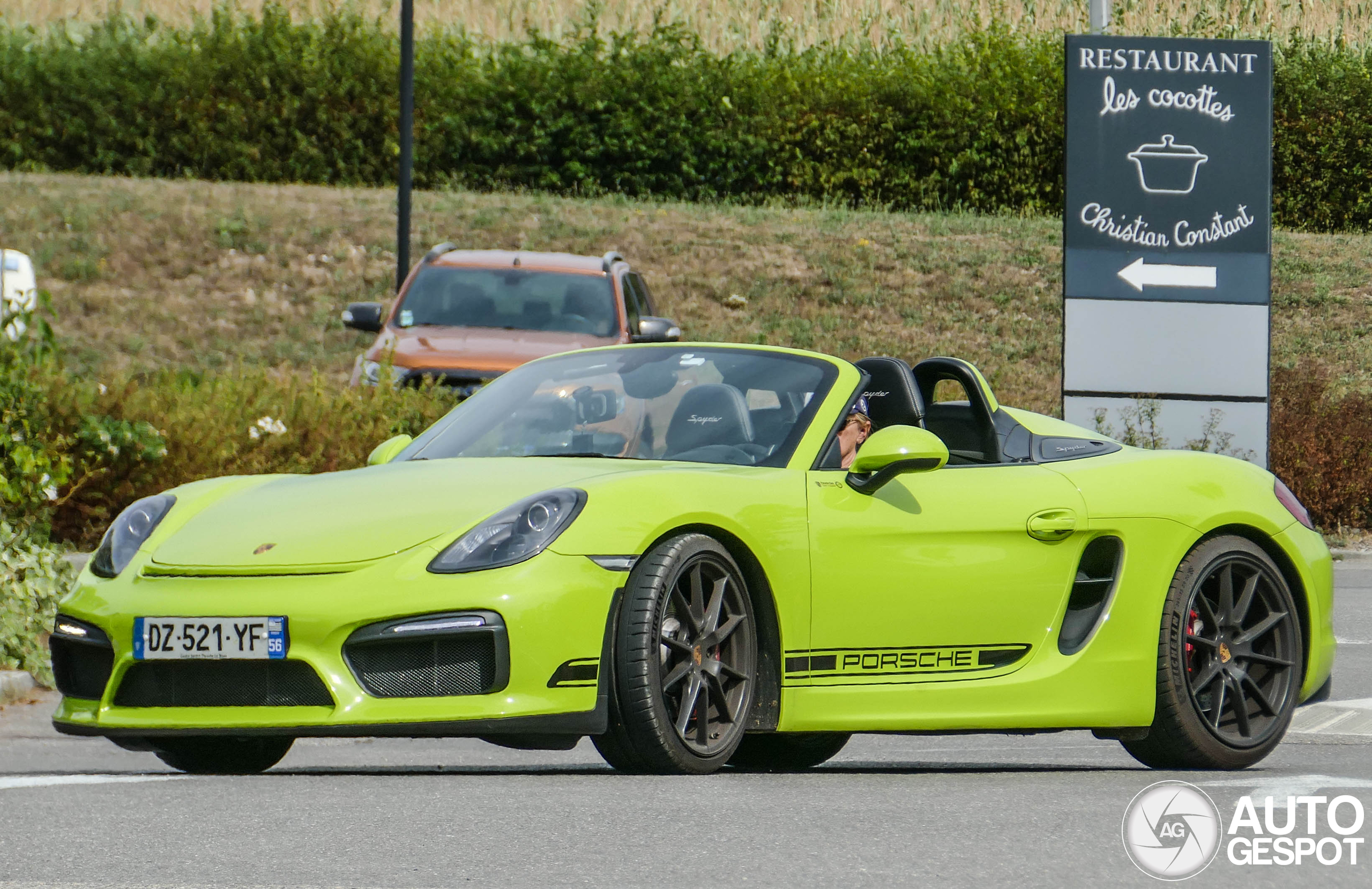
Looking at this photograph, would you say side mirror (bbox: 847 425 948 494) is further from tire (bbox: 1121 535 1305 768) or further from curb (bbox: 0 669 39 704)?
curb (bbox: 0 669 39 704)

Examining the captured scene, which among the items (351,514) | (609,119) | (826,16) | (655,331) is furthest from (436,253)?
(826,16)

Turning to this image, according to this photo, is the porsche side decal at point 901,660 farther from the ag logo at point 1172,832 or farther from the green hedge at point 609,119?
the green hedge at point 609,119

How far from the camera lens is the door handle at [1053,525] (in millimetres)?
7262

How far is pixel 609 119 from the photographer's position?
36062 mm

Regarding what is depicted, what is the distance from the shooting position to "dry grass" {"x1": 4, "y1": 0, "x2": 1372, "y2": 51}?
40656 mm

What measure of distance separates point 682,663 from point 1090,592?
1.64 meters

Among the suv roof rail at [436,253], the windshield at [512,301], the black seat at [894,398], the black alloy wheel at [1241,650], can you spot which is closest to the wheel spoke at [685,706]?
the black seat at [894,398]

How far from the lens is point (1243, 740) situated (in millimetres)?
7508

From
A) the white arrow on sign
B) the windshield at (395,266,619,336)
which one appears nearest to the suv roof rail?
the windshield at (395,266,619,336)

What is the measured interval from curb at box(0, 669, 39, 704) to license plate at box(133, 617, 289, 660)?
158 inches

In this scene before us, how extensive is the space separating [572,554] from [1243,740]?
8.51 ft

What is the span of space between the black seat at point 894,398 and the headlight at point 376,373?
357 inches

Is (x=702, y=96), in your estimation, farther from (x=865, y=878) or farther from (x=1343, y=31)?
(x=865, y=878)

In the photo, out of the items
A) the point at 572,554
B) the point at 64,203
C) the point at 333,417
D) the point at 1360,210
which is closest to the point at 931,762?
the point at 572,554
